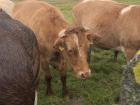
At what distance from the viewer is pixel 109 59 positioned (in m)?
10.3

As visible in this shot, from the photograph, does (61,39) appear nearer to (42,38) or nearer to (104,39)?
(42,38)

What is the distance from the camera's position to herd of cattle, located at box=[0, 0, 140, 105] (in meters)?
3.27

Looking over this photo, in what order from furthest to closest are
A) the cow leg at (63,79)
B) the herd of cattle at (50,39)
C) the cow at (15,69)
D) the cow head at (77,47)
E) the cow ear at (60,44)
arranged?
the cow leg at (63,79), the cow ear at (60,44), the cow head at (77,47), the herd of cattle at (50,39), the cow at (15,69)

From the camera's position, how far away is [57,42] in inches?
281

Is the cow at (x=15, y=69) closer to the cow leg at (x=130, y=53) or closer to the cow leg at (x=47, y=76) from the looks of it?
the cow leg at (x=47, y=76)

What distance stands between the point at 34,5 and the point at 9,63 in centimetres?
565

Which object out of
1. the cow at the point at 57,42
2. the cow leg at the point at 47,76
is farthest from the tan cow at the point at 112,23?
the cow leg at the point at 47,76

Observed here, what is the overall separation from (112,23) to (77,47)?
2.24 metres

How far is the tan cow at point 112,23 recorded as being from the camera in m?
8.25

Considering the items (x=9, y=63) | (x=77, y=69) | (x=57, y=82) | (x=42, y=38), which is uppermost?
(x=9, y=63)

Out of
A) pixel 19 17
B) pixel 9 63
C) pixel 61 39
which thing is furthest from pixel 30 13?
pixel 9 63

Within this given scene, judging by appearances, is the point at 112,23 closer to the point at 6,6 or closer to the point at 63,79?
the point at 63,79

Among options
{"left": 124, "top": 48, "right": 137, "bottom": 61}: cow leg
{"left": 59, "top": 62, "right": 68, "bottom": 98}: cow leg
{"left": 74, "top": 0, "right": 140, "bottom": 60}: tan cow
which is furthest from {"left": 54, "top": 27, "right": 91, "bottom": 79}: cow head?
{"left": 124, "top": 48, "right": 137, "bottom": 61}: cow leg

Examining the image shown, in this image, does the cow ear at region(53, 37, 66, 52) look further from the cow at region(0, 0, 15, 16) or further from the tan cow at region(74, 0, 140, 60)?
the cow at region(0, 0, 15, 16)
